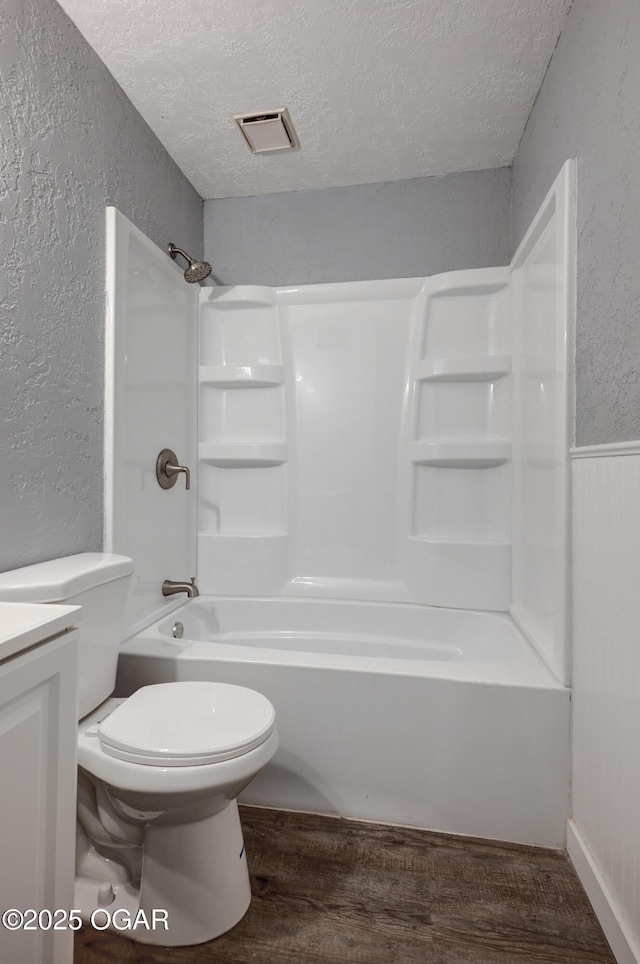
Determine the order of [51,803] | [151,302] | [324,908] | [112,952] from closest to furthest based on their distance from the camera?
[51,803], [112,952], [324,908], [151,302]

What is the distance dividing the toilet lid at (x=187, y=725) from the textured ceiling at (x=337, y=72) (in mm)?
1926

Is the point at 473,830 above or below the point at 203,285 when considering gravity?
below

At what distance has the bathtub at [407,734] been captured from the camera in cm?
146

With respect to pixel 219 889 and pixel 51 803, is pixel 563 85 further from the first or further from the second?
pixel 219 889

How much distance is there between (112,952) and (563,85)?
2.54m

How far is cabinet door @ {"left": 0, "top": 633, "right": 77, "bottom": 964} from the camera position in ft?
2.40

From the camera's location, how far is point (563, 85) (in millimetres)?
1529

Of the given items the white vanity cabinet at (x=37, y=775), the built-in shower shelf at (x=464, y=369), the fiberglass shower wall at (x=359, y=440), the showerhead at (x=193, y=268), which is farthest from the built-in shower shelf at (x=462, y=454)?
the white vanity cabinet at (x=37, y=775)

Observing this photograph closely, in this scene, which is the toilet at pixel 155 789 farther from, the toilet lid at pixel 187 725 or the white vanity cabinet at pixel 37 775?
the white vanity cabinet at pixel 37 775

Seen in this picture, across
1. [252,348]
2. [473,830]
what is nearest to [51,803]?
[473,830]

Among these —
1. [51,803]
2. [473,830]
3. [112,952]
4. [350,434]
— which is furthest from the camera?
[350,434]

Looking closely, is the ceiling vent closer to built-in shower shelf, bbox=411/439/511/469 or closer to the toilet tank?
built-in shower shelf, bbox=411/439/511/469

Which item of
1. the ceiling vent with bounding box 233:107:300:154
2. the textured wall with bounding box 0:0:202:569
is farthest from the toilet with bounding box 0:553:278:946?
the ceiling vent with bounding box 233:107:300:154

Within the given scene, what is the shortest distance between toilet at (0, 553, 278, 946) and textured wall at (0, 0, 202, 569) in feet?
0.78
